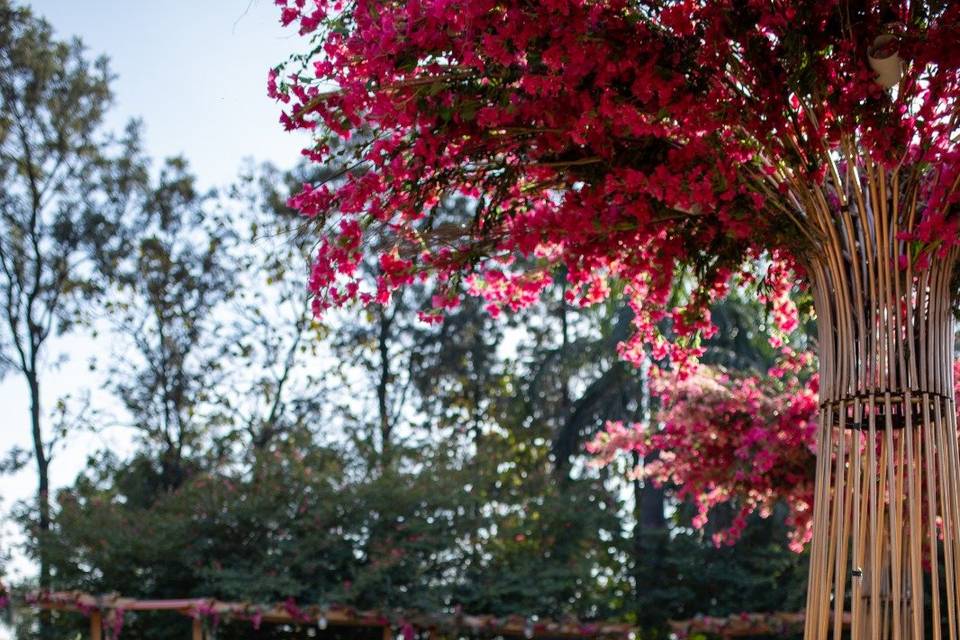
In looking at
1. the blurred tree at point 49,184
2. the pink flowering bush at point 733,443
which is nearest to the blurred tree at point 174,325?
the blurred tree at point 49,184

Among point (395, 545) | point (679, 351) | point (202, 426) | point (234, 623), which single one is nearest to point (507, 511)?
point (395, 545)

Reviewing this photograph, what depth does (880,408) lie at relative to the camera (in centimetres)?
250

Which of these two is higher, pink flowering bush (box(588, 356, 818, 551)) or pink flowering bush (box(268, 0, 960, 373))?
pink flowering bush (box(268, 0, 960, 373))

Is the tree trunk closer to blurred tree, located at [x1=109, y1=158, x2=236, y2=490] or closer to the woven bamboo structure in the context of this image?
blurred tree, located at [x1=109, y1=158, x2=236, y2=490]

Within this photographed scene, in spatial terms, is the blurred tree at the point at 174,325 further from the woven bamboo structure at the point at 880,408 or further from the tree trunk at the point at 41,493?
the woven bamboo structure at the point at 880,408

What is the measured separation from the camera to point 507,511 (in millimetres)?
11391

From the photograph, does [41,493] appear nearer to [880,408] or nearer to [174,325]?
[174,325]

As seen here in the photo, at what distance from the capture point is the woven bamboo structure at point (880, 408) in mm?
2369

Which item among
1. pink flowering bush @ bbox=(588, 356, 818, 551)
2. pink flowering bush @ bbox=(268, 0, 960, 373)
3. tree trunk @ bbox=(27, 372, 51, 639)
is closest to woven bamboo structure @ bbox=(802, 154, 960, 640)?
pink flowering bush @ bbox=(268, 0, 960, 373)

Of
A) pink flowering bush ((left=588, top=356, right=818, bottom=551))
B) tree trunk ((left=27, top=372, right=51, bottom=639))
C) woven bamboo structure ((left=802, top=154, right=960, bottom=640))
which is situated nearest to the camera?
woven bamboo structure ((left=802, top=154, right=960, bottom=640))

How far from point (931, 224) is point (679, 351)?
115 cm

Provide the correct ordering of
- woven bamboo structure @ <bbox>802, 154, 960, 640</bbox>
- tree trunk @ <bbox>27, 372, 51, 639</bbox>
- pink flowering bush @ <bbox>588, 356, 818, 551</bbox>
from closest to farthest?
woven bamboo structure @ <bbox>802, 154, 960, 640</bbox>
pink flowering bush @ <bbox>588, 356, 818, 551</bbox>
tree trunk @ <bbox>27, 372, 51, 639</bbox>

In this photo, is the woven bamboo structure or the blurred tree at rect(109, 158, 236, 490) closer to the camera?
the woven bamboo structure

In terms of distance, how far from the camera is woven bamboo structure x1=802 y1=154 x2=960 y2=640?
237 cm
